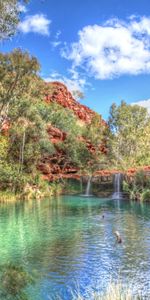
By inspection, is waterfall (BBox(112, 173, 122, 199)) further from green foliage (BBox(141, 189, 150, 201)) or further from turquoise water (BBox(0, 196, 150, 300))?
turquoise water (BBox(0, 196, 150, 300))

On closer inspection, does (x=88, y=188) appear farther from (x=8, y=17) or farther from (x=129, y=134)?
(x=8, y=17)

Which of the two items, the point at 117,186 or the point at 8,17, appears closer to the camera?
the point at 8,17

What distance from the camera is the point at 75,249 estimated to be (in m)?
16.7

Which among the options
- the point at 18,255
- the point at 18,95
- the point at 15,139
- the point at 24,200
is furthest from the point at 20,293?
the point at 15,139

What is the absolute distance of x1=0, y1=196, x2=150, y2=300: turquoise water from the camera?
12156 millimetres

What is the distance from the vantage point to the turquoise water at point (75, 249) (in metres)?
12.2

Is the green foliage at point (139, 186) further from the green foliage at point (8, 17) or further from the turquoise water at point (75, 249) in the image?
the green foliage at point (8, 17)

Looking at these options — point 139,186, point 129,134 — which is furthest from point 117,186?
point 129,134

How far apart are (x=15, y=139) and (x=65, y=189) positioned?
8.71m

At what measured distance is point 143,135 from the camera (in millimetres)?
61438

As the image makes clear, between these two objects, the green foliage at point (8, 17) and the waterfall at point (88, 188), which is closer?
the green foliage at point (8, 17)

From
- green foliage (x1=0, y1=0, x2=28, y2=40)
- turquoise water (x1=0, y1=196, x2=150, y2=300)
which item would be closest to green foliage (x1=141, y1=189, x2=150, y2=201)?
turquoise water (x1=0, y1=196, x2=150, y2=300)

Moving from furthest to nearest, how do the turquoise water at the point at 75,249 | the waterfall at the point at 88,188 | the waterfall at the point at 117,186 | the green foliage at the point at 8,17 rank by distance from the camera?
the waterfall at the point at 88,188 → the waterfall at the point at 117,186 → the green foliage at the point at 8,17 → the turquoise water at the point at 75,249

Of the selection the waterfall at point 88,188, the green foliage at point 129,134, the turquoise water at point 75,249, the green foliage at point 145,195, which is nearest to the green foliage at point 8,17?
the turquoise water at point 75,249
